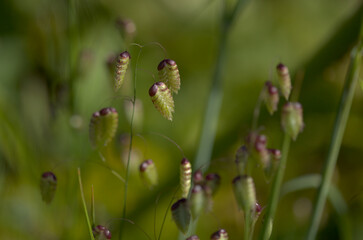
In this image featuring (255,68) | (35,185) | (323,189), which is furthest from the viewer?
(255,68)

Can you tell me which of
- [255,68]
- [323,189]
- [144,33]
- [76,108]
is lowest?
[323,189]

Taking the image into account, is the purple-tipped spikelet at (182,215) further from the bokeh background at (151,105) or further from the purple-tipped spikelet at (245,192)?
the bokeh background at (151,105)

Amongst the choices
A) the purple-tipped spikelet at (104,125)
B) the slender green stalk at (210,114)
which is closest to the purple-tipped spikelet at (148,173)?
the purple-tipped spikelet at (104,125)

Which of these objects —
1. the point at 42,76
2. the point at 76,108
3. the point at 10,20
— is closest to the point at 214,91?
the point at 76,108

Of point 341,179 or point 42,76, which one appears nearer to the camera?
point 341,179

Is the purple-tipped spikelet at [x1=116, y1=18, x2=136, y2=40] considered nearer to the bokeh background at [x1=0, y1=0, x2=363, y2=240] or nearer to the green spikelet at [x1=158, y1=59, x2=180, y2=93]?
the bokeh background at [x1=0, y1=0, x2=363, y2=240]

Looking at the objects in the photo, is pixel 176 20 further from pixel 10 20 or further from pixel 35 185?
pixel 35 185
